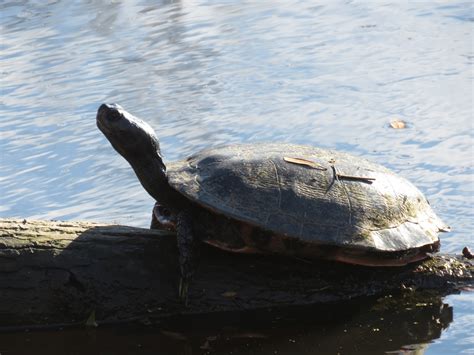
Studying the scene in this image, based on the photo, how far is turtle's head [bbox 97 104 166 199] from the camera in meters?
4.66

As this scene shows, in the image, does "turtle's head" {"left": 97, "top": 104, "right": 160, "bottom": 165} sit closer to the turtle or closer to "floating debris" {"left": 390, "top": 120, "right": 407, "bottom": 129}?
the turtle

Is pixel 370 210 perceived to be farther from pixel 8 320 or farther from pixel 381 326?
pixel 8 320

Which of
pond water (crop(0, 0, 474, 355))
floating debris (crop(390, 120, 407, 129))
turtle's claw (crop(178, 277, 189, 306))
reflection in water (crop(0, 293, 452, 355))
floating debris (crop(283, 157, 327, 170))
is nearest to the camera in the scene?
reflection in water (crop(0, 293, 452, 355))

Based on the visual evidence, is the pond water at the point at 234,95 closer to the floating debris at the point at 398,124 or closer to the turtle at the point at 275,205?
the floating debris at the point at 398,124

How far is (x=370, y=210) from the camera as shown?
476cm

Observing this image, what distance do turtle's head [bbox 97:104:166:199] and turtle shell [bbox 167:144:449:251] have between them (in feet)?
0.30

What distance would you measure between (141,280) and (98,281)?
200mm

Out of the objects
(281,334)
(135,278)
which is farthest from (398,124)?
(135,278)

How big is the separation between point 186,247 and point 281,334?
2.01 feet

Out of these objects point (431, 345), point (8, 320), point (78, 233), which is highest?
point (78, 233)

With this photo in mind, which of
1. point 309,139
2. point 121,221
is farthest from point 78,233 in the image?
point 309,139

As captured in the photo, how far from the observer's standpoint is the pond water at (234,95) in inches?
243

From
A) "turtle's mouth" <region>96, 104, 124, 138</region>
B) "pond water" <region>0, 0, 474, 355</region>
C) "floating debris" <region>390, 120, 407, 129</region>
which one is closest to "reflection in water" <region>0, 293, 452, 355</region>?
"pond water" <region>0, 0, 474, 355</region>

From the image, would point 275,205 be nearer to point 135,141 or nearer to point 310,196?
point 310,196
